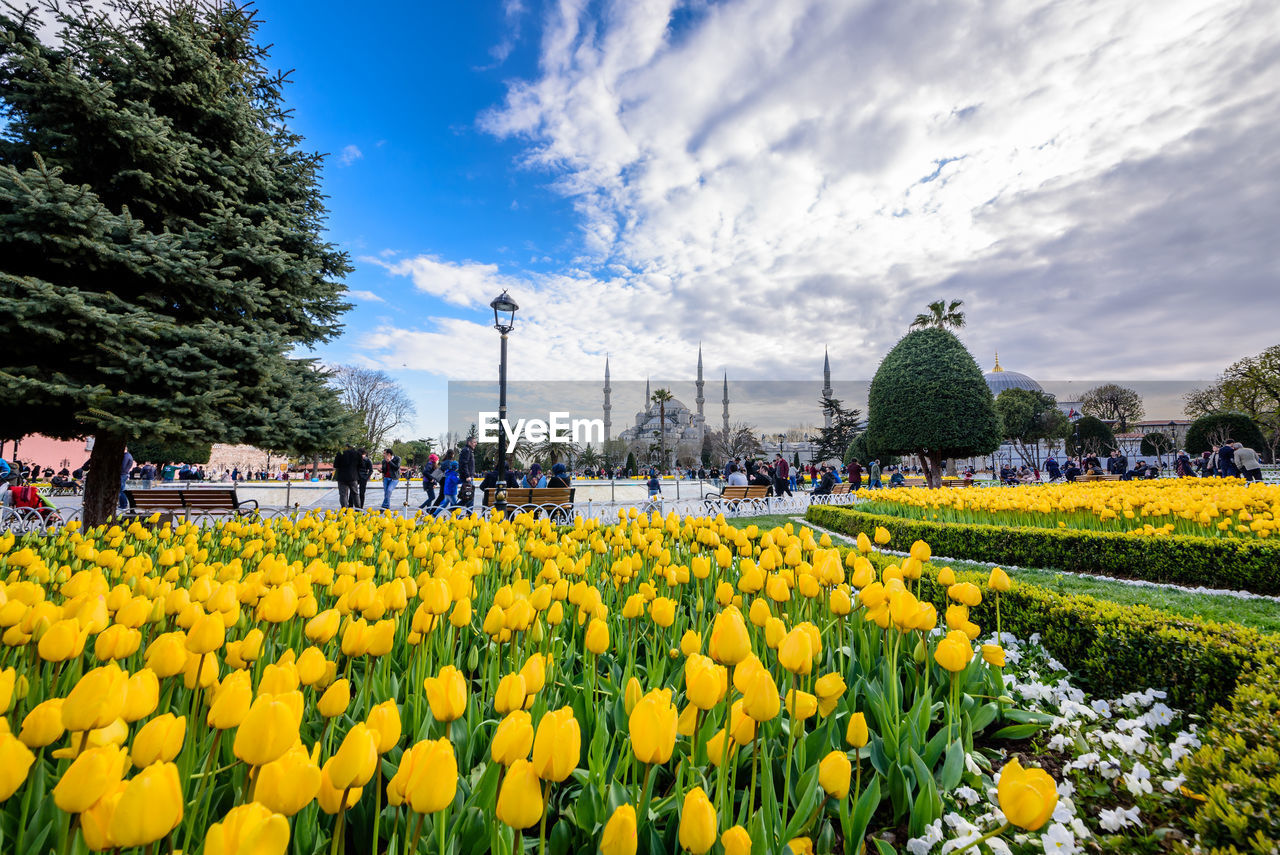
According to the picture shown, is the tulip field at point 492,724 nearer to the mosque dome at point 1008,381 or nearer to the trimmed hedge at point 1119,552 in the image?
the trimmed hedge at point 1119,552

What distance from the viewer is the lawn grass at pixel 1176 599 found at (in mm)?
4352

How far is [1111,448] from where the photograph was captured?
43.0 m

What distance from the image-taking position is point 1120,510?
7168mm

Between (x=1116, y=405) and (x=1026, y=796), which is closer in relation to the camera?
(x=1026, y=796)

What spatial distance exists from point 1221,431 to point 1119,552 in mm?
36961

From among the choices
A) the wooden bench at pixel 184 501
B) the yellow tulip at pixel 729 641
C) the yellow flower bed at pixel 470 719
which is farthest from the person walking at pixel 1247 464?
the wooden bench at pixel 184 501

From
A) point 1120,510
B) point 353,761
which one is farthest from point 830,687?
point 1120,510

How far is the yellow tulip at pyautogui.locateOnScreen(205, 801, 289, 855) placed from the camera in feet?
2.62

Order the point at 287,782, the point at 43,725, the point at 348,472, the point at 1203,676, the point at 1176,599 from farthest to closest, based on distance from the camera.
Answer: the point at 348,472 → the point at 1176,599 → the point at 1203,676 → the point at 43,725 → the point at 287,782

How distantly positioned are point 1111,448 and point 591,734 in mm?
54064

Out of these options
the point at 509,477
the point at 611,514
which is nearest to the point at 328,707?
the point at 611,514

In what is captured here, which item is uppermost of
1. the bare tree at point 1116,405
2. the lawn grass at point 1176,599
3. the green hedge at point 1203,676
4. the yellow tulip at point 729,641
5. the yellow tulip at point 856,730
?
the bare tree at point 1116,405

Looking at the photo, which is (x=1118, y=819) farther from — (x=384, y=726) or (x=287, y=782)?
(x=287, y=782)

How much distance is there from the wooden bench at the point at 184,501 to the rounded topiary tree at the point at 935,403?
1779 cm
